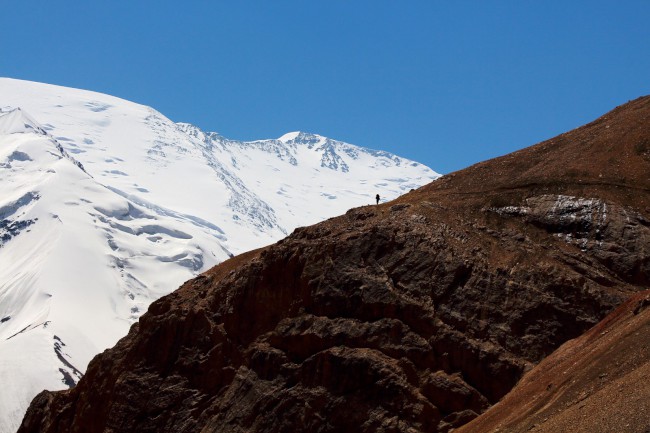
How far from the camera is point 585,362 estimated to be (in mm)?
44656

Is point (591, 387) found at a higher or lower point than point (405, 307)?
lower

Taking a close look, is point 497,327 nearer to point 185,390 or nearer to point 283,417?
point 283,417

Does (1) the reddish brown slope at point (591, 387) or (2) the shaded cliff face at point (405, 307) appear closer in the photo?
(1) the reddish brown slope at point (591, 387)

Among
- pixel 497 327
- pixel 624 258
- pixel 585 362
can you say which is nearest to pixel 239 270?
pixel 497 327

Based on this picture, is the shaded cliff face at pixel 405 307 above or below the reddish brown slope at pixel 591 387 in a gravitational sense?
above

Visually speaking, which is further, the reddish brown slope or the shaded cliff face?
the shaded cliff face

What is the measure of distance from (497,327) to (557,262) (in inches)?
215

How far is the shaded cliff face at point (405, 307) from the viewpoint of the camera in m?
56.5

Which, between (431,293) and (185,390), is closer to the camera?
(431,293)

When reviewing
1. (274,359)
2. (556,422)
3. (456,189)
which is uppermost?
(456,189)

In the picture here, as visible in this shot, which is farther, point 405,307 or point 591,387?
point 405,307

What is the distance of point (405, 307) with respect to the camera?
→ 193 feet

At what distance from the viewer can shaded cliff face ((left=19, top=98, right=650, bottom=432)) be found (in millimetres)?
56469

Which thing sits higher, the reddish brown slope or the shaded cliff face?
the shaded cliff face
